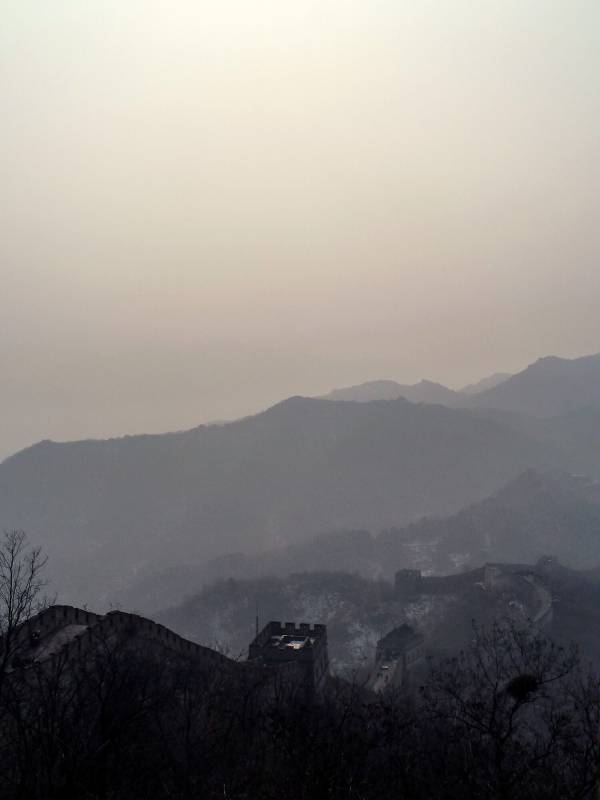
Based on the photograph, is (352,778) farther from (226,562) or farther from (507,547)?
(226,562)

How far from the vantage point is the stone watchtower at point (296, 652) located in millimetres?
32531

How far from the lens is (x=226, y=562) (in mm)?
126938

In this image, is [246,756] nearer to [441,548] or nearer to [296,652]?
[296,652]

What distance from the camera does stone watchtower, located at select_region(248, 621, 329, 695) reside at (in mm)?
32531

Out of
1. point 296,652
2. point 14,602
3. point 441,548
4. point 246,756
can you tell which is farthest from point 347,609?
point 246,756

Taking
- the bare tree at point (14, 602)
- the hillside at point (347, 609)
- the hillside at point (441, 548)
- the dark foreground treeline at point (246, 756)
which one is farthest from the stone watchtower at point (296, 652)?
the hillside at point (441, 548)

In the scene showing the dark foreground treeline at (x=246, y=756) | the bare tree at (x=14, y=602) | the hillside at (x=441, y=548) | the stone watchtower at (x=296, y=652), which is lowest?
the hillside at (x=441, y=548)

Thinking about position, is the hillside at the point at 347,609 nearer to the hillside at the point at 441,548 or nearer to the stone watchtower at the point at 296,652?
the stone watchtower at the point at 296,652

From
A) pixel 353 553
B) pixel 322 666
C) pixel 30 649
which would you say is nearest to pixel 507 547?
pixel 353 553

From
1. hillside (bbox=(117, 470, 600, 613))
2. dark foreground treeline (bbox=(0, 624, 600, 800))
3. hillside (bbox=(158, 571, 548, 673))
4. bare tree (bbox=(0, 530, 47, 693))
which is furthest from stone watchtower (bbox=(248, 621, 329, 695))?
hillside (bbox=(117, 470, 600, 613))

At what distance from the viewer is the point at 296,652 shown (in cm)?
3403

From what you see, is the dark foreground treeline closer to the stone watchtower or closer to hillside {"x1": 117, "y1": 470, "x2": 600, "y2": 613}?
the stone watchtower

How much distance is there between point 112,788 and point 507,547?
111235 millimetres

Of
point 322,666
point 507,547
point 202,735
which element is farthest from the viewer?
point 507,547
